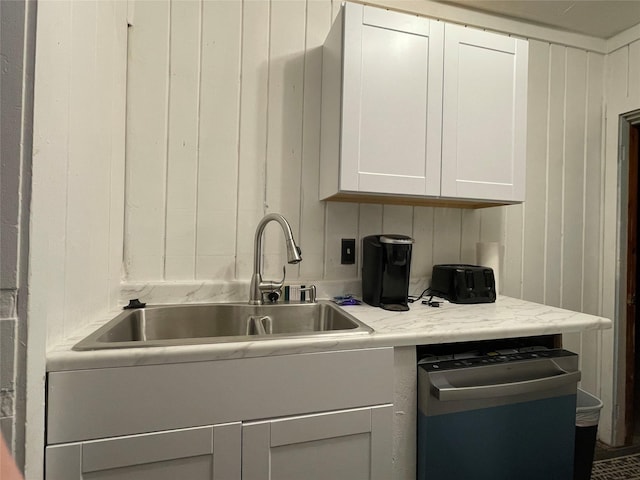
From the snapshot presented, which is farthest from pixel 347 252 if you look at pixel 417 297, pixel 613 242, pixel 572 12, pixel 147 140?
pixel 572 12

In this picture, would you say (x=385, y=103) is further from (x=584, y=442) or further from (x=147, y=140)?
(x=584, y=442)

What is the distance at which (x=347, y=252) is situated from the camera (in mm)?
1554

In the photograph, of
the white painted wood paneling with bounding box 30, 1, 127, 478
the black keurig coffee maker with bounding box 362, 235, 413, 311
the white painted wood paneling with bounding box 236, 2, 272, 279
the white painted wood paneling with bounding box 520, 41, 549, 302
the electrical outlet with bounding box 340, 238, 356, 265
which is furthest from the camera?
the white painted wood paneling with bounding box 520, 41, 549, 302

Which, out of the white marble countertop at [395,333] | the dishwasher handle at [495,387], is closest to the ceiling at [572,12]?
the white marble countertop at [395,333]

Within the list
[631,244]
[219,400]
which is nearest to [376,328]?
[219,400]

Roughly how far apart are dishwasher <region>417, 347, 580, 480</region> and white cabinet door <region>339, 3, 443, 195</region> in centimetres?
68

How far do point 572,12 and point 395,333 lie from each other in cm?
200

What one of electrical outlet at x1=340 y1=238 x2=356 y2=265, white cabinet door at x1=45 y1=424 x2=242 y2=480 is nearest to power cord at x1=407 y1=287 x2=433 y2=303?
electrical outlet at x1=340 y1=238 x2=356 y2=265

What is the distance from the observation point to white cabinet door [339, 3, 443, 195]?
1.25m

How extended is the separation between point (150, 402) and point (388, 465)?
2.19 ft

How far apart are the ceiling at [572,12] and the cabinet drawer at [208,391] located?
72.9 inches

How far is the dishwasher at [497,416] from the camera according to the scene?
944mm

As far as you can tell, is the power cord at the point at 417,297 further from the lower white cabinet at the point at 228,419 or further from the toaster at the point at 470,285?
the lower white cabinet at the point at 228,419

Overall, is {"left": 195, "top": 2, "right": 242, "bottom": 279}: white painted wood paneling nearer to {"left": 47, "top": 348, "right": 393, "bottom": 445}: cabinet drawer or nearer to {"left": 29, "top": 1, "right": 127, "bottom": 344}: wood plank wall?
{"left": 29, "top": 1, "right": 127, "bottom": 344}: wood plank wall
